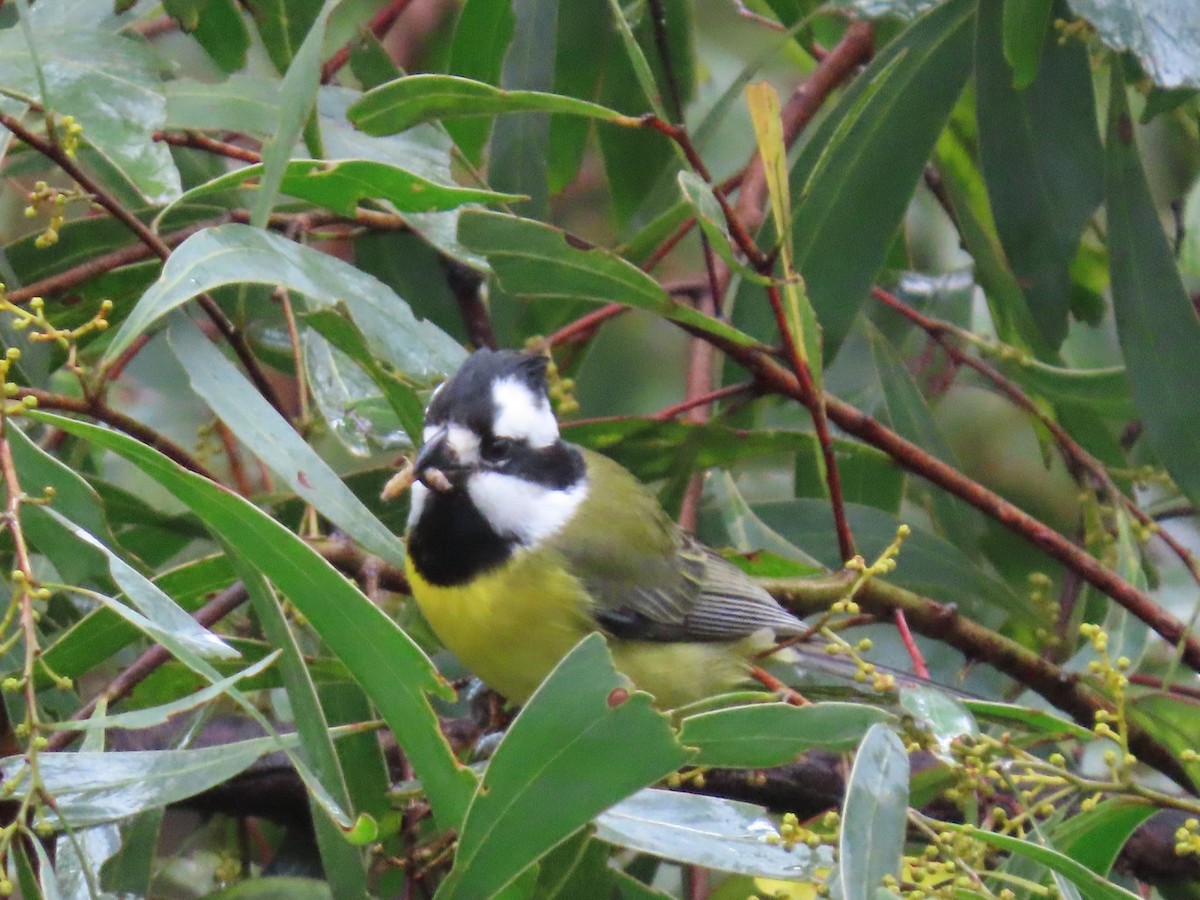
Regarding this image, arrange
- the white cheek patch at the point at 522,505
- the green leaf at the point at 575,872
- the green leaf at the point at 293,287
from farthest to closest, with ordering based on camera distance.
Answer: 1. the white cheek patch at the point at 522,505
2. the green leaf at the point at 575,872
3. the green leaf at the point at 293,287

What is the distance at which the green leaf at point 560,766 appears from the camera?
1.31 m

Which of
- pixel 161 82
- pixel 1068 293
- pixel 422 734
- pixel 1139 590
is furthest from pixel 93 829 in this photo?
pixel 1068 293

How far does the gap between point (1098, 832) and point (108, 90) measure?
147 cm

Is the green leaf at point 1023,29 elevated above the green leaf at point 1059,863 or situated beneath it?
elevated above

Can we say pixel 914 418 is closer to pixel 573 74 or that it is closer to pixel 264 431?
pixel 573 74

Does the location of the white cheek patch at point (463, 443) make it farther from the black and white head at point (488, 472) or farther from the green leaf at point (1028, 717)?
the green leaf at point (1028, 717)

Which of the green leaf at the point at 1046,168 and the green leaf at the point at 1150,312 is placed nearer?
the green leaf at the point at 1150,312

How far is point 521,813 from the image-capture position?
1368 mm

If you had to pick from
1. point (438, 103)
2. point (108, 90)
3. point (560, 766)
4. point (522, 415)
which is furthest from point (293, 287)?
point (560, 766)

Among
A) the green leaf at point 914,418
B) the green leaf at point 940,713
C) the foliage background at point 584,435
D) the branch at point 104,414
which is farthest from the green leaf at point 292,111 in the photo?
the green leaf at point 914,418

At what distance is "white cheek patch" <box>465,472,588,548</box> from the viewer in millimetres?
2254

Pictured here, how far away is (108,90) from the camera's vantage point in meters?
1.91

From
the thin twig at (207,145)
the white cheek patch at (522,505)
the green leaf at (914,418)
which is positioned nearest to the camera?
the thin twig at (207,145)

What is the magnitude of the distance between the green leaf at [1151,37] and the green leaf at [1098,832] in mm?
905
